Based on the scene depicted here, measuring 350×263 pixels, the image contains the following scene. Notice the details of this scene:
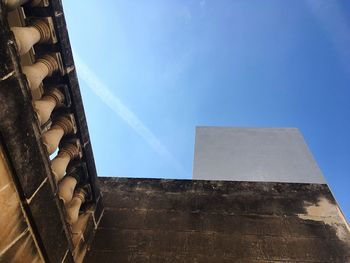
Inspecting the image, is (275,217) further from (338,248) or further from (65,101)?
(65,101)

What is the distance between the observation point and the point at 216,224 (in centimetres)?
566

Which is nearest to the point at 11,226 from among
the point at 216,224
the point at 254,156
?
the point at 216,224

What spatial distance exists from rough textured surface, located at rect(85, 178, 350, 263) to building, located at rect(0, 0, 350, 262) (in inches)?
0.6

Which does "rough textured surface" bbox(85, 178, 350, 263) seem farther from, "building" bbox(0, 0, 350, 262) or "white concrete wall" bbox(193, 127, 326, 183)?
"white concrete wall" bbox(193, 127, 326, 183)

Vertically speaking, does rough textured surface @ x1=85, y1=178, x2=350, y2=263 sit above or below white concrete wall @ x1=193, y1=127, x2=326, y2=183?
above

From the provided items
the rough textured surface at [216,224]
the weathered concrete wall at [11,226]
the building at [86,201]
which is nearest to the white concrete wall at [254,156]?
the rough textured surface at [216,224]

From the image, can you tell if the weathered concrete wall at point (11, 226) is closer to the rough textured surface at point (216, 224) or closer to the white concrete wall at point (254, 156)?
the rough textured surface at point (216, 224)

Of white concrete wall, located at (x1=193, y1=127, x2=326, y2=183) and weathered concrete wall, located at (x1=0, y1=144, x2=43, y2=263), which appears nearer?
→ weathered concrete wall, located at (x1=0, y1=144, x2=43, y2=263)

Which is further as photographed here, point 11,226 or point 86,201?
point 86,201

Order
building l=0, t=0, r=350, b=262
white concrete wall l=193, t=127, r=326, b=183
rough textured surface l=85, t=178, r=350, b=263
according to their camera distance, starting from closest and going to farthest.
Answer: building l=0, t=0, r=350, b=262, rough textured surface l=85, t=178, r=350, b=263, white concrete wall l=193, t=127, r=326, b=183

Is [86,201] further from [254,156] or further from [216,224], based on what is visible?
[254,156]

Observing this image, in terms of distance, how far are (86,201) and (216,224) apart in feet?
6.60

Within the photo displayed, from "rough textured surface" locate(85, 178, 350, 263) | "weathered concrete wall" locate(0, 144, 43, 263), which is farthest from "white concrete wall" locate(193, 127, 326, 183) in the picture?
"weathered concrete wall" locate(0, 144, 43, 263)

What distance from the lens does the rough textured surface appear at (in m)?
5.16
